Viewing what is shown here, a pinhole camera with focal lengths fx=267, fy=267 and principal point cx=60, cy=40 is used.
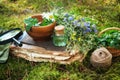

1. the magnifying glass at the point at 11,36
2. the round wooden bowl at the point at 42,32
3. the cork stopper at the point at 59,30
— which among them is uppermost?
the cork stopper at the point at 59,30

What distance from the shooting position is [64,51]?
9.27 ft

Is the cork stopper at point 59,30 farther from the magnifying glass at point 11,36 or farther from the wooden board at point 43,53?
the magnifying glass at point 11,36

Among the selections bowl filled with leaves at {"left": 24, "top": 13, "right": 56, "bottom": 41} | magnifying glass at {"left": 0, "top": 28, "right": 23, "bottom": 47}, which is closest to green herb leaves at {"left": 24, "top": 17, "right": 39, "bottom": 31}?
bowl filled with leaves at {"left": 24, "top": 13, "right": 56, "bottom": 41}

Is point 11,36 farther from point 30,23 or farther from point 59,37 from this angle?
point 59,37

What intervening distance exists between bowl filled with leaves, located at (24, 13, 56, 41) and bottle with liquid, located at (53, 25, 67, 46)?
0.08 metres

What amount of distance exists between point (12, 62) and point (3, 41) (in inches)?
10.0

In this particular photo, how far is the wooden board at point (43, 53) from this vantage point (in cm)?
281

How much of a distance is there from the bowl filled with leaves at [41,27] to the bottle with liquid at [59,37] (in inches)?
3.2

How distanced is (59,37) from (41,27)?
0.73ft

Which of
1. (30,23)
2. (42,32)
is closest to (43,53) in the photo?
(42,32)

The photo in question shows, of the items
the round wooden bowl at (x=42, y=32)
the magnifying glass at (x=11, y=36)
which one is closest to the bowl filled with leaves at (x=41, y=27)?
the round wooden bowl at (x=42, y=32)

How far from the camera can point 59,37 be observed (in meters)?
2.88

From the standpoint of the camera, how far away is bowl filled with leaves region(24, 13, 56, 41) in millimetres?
2869

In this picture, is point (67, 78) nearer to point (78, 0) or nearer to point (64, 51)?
point (64, 51)
